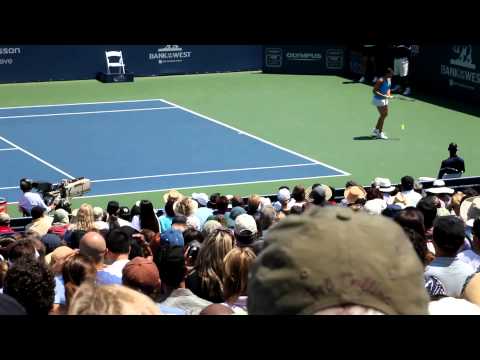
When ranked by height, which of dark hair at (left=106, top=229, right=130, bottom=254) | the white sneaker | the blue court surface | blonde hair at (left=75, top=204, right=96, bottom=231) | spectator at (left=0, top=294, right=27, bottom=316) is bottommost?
the blue court surface

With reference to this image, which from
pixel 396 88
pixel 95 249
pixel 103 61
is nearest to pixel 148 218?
pixel 95 249

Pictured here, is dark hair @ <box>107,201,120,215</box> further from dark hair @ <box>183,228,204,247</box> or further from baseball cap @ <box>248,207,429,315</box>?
baseball cap @ <box>248,207,429,315</box>

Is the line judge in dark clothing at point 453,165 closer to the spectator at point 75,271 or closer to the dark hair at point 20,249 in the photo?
Result: the dark hair at point 20,249

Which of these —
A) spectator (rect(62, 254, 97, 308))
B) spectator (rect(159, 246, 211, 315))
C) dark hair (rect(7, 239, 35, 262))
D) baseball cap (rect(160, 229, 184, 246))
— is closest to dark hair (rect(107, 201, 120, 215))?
baseball cap (rect(160, 229, 184, 246))

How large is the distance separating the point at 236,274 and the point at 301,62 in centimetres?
2795

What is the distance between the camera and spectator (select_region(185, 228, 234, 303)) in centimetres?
564

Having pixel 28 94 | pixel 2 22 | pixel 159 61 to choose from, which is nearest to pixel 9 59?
pixel 28 94

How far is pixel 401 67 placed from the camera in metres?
28.9

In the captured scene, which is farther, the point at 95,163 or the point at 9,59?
the point at 9,59

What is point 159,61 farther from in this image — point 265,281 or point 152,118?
point 265,281

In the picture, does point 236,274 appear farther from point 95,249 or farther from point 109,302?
point 109,302

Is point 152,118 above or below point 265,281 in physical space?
below

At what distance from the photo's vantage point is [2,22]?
61.8 inches
